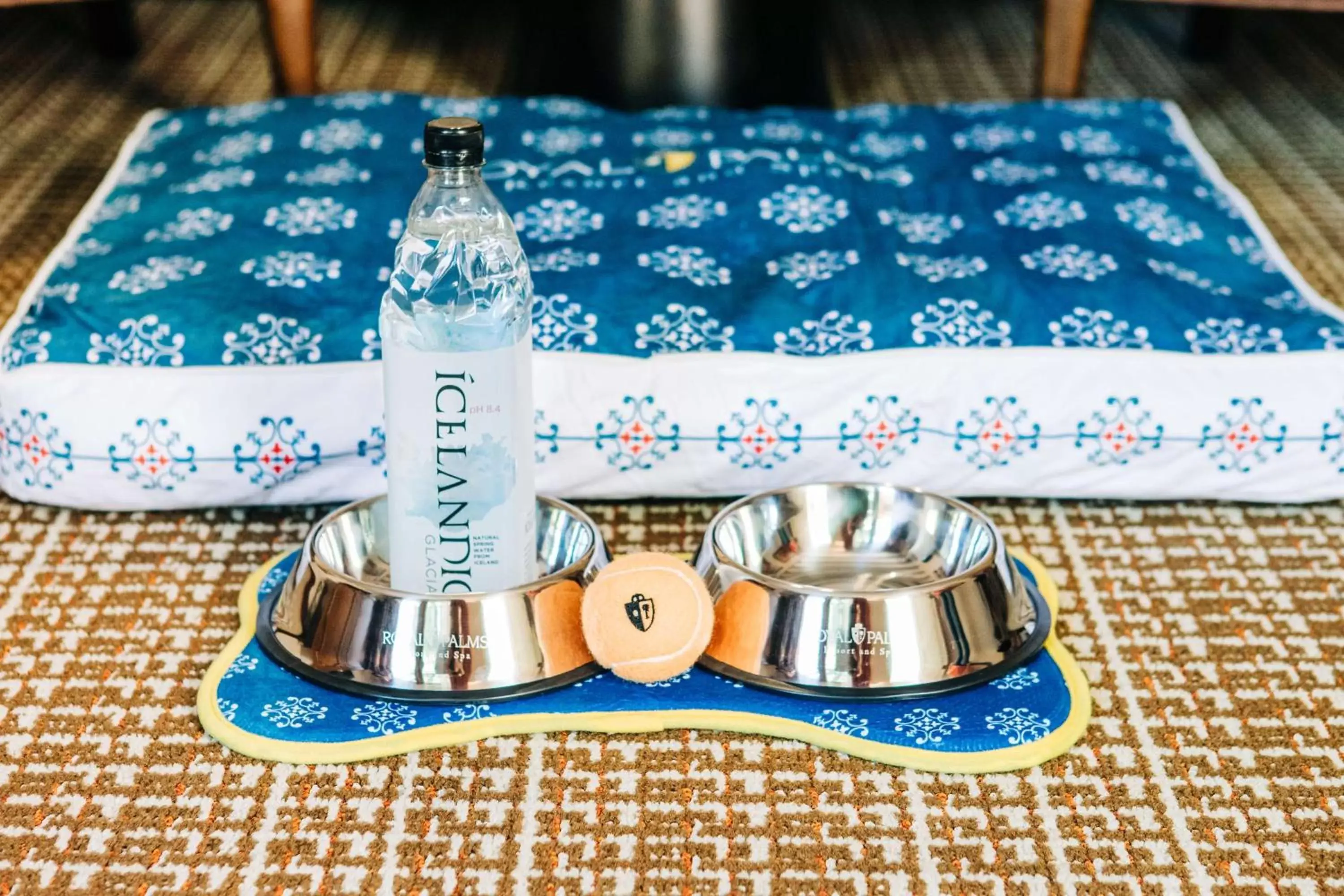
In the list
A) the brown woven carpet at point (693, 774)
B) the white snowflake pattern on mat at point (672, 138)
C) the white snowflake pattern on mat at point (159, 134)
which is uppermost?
the white snowflake pattern on mat at point (672, 138)

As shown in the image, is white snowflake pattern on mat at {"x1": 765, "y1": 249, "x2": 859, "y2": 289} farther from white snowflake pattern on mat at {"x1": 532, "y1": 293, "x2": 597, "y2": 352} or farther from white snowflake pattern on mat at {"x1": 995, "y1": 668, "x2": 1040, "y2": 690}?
white snowflake pattern on mat at {"x1": 995, "y1": 668, "x2": 1040, "y2": 690}

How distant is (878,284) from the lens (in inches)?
46.7

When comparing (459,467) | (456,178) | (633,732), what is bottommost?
(633,732)

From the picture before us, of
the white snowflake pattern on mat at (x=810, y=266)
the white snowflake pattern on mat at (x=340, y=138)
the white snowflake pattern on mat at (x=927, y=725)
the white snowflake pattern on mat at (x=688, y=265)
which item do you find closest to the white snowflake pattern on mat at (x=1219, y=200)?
the white snowflake pattern on mat at (x=810, y=266)

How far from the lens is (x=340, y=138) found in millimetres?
1461

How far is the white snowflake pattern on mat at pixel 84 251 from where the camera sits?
4.07 feet

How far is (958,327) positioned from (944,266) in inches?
4.1

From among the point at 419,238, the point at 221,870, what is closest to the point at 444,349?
the point at 419,238

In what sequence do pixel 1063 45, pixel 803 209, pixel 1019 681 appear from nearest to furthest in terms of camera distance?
pixel 1019 681
pixel 803 209
pixel 1063 45

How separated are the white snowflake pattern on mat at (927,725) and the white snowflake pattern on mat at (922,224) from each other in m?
0.53

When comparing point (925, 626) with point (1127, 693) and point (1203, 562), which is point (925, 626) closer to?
point (1127, 693)

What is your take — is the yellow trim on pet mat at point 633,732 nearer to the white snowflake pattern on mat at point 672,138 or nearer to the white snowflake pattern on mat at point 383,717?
the white snowflake pattern on mat at point 383,717

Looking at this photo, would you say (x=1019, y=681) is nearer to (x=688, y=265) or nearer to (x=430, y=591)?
(x=430, y=591)

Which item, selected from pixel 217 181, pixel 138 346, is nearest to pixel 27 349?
pixel 138 346
